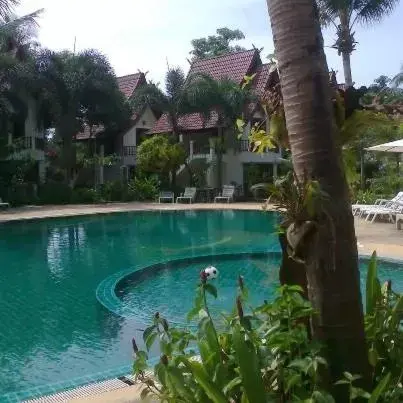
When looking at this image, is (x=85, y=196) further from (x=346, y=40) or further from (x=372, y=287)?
(x=372, y=287)

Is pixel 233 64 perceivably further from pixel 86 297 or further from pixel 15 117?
pixel 86 297

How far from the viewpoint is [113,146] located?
3381 cm

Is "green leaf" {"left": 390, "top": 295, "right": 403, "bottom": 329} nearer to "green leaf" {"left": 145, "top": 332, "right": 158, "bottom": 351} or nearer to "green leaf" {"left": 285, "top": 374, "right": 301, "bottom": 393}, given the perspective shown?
"green leaf" {"left": 285, "top": 374, "right": 301, "bottom": 393}

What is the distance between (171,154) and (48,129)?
325 inches

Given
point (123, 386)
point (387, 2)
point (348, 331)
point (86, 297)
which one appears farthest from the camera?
point (387, 2)

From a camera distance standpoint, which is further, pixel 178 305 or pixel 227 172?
pixel 227 172

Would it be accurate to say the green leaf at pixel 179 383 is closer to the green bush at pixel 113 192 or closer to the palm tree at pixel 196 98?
the palm tree at pixel 196 98

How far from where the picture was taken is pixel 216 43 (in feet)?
161

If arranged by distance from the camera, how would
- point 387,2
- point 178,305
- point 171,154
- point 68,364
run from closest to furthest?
point 68,364, point 178,305, point 387,2, point 171,154

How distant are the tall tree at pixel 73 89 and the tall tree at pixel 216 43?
Result: 21982 mm

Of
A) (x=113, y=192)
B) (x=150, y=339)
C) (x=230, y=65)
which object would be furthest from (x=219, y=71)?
(x=150, y=339)

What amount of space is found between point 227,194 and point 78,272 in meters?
16.2

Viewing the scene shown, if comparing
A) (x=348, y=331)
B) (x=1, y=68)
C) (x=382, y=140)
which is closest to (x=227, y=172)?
(x=382, y=140)

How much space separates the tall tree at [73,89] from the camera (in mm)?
26703
